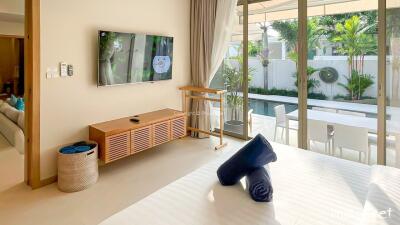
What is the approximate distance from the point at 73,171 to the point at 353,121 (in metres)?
3.43

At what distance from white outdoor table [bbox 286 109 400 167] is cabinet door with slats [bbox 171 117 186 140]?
161 centimetres

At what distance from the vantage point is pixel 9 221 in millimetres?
2238

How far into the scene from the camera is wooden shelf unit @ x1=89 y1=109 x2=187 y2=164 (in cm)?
306

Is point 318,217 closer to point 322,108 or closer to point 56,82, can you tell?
point 322,108

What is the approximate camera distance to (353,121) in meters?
3.36

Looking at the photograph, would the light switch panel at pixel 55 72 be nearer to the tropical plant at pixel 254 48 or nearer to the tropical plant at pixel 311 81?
the tropical plant at pixel 254 48

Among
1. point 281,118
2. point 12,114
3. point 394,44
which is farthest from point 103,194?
point 394,44

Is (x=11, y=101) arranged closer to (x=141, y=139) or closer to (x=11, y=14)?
(x=11, y=14)

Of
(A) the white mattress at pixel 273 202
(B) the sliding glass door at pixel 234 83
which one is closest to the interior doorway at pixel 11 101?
(A) the white mattress at pixel 273 202

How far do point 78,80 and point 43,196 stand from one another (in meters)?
1.34

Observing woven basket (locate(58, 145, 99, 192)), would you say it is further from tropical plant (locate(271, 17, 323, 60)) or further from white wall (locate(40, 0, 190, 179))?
tropical plant (locate(271, 17, 323, 60))

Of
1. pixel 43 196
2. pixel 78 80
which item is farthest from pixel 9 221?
pixel 78 80

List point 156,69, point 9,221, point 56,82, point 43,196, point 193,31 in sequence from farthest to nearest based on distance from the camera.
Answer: point 193,31
point 156,69
point 56,82
point 43,196
point 9,221

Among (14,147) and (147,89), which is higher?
(147,89)
